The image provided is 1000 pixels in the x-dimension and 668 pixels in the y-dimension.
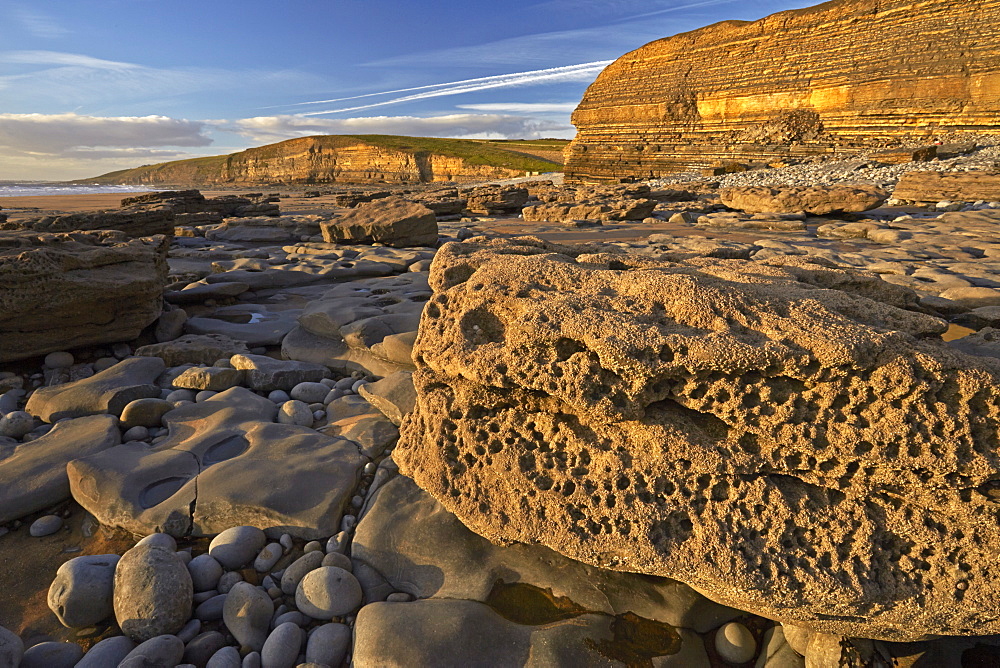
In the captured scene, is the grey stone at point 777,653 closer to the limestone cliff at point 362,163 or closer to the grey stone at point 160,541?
the grey stone at point 160,541

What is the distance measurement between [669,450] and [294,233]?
9675 millimetres

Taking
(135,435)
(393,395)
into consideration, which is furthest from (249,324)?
(393,395)

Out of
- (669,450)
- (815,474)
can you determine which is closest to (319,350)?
(669,450)

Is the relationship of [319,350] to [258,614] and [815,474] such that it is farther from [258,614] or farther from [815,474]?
[815,474]

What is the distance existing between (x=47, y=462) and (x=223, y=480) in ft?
2.80

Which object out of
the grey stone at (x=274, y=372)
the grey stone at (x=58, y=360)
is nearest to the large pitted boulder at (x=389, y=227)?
the grey stone at (x=58, y=360)

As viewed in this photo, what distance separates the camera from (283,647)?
4.75 feet

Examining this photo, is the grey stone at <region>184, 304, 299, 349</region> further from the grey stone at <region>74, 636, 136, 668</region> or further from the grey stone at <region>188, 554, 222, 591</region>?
the grey stone at <region>74, 636, 136, 668</region>

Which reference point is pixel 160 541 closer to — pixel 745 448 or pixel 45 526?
pixel 45 526

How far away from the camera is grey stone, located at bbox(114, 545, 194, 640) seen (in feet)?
4.91

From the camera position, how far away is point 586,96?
96.8ft

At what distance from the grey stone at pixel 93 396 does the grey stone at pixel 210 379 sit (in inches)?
5.5

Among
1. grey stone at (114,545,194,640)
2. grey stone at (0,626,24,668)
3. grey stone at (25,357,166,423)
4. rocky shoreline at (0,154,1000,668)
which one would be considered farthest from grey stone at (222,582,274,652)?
grey stone at (25,357,166,423)

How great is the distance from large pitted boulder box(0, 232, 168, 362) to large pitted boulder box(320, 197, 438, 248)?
13.6 feet
